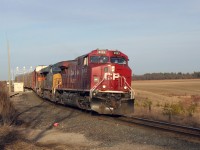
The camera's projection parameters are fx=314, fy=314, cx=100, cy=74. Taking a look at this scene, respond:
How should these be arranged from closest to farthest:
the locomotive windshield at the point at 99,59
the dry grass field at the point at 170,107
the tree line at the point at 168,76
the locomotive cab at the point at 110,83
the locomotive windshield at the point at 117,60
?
1. the locomotive cab at the point at 110,83
2. the dry grass field at the point at 170,107
3. the locomotive windshield at the point at 99,59
4. the locomotive windshield at the point at 117,60
5. the tree line at the point at 168,76

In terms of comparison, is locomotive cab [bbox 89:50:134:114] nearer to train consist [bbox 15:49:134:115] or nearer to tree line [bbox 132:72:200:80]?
train consist [bbox 15:49:134:115]

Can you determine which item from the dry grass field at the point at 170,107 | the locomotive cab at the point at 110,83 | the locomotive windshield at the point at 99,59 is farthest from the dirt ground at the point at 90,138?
the locomotive windshield at the point at 99,59

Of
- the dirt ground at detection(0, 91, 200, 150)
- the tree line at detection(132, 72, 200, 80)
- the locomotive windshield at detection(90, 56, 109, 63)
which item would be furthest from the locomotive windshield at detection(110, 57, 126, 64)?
the tree line at detection(132, 72, 200, 80)

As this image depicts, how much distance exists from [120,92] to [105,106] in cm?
120

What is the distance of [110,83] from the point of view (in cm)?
1678

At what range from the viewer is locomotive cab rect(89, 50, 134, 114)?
16188mm

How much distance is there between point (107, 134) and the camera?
36.6 ft

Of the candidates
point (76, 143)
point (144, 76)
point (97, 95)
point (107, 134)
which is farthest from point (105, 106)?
point (144, 76)

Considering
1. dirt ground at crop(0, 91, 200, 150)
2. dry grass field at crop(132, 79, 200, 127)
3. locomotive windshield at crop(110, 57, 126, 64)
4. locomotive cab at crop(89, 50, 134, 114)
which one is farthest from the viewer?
locomotive windshield at crop(110, 57, 126, 64)

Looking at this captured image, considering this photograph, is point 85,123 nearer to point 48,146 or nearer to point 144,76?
point 48,146

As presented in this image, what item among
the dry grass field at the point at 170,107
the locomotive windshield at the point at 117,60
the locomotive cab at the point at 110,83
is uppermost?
the locomotive windshield at the point at 117,60

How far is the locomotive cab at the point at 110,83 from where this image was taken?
16188mm

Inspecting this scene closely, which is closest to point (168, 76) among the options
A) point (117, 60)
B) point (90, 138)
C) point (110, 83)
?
point (117, 60)

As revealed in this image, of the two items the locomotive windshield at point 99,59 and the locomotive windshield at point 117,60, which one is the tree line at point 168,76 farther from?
the locomotive windshield at point 99,59
